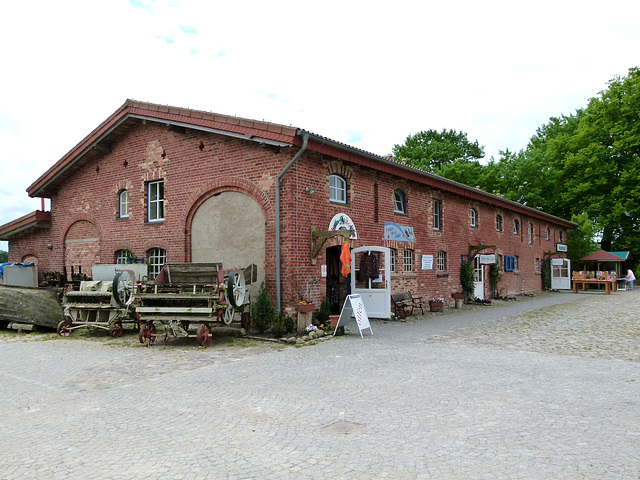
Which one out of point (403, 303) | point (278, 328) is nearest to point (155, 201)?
point (278, 328)

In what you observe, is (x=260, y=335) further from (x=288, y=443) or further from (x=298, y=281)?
(x=288, y=443)

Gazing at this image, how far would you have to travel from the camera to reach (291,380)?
24.1 feet

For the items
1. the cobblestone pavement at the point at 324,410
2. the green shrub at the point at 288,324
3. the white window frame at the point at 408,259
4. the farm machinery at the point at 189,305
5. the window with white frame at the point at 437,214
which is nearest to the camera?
the cobblestone pavement at the point at 324,410

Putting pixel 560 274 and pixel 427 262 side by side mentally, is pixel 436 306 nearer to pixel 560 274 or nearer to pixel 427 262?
pixel 427 262

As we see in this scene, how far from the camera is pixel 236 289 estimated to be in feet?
35.2

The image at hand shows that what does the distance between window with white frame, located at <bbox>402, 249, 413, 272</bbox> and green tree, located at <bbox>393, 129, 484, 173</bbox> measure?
29039mm

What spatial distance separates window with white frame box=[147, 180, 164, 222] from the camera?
15469mm

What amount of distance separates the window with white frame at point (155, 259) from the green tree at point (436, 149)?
110ft

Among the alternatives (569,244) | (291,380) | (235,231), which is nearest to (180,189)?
(235,231)

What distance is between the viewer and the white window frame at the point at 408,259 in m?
17.1

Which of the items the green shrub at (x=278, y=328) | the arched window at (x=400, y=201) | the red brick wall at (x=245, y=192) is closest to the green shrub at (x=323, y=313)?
the red brick wall at (x=245, y=192)

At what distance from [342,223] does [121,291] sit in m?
5.98

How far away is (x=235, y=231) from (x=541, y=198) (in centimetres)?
3319

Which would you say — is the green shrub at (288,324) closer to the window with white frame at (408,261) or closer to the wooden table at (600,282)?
the window with white frame at (408,261)
